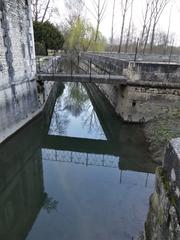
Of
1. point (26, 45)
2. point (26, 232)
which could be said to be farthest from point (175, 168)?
point (26, 45)

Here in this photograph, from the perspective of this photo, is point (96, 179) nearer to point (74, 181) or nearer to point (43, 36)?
point (74, 181)

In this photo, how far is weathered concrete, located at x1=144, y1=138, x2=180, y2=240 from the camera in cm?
181

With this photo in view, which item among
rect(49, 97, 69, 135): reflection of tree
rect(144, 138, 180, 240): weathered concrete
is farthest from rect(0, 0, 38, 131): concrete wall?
rect(144, 138, 180, 240): weathered concrete

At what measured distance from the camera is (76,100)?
14.7 metres

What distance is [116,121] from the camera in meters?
10.2

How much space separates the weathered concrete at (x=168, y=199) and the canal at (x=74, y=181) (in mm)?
1939

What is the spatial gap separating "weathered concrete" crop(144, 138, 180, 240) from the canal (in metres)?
1.94

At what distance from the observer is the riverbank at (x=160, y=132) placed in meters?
6.72

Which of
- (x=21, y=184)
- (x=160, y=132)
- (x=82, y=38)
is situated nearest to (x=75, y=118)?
(x=160, y=132)

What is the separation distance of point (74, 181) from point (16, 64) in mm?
5593

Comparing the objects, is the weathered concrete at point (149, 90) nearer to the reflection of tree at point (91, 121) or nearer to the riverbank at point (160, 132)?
the riverbank at point (160, 132)

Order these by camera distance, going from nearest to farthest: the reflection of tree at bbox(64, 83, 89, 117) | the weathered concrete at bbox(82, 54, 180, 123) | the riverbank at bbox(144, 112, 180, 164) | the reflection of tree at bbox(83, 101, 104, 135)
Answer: the riverbank at bbox(144, 112, 180, 164) < the weathered concrete at bbox(82, 54, 180, 123) < the reflection of tree at bbox(83, 101, 104, 135) < the reflection of tree at bbox(64, 83, 89, 117)

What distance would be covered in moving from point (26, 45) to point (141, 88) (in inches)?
227

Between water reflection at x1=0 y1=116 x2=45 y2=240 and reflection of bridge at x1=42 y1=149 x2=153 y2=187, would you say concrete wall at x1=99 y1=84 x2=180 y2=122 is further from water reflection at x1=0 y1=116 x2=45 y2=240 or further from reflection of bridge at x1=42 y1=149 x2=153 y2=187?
water reflection at x1=0 y1=116 x2=45 y2=240
